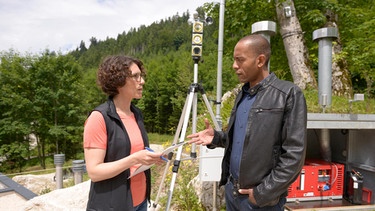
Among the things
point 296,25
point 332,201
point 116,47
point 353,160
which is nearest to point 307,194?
point 332,201

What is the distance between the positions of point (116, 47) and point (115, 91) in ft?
306

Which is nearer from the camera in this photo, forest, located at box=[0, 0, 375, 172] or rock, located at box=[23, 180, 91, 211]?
rock, located at box=[23, 180, 91, 211]

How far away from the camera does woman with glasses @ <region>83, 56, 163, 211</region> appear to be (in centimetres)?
142

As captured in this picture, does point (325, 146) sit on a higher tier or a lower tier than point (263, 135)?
lower

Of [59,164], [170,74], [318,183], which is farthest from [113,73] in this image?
[170,74]

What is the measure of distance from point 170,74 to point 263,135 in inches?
1169

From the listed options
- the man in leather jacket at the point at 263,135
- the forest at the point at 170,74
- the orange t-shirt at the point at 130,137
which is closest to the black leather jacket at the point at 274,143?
the man in leather jacket at the point at 263,135

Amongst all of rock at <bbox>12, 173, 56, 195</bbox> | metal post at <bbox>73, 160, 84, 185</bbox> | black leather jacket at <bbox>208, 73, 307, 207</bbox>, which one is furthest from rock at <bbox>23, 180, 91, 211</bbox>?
rock at <bbox>12, 173, 56, 195</bbox>

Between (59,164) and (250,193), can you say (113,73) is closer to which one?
(250,193)

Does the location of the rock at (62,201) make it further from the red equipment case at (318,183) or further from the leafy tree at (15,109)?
the leafy tree at (15,109)

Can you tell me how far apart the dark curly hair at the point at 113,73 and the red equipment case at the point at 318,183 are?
279cm

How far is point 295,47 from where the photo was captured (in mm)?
6656

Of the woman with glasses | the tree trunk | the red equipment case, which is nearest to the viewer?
the woman with glasses

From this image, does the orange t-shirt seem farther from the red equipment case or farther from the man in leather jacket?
the red equipment case
